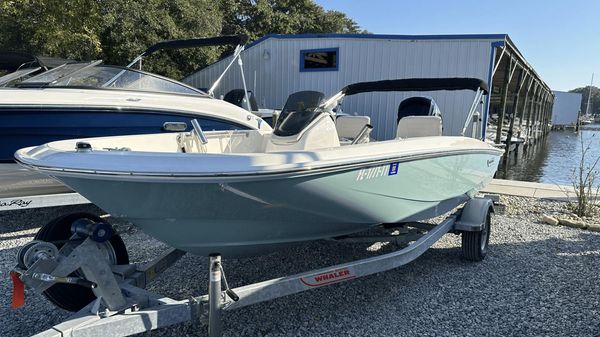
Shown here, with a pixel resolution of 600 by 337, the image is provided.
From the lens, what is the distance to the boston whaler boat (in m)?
2.05

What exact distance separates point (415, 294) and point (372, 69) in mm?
7011

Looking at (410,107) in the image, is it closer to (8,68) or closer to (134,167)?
(134,167)

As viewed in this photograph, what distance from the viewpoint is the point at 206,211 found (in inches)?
87.9

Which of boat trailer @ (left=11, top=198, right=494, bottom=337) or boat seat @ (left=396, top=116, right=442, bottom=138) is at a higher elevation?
boat seat @ (left=396, top=116, right=442, bottom=138)

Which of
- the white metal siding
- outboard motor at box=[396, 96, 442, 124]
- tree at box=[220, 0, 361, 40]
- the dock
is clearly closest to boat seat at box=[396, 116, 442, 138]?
outboard motor at box=[396, 96, 442, 124]

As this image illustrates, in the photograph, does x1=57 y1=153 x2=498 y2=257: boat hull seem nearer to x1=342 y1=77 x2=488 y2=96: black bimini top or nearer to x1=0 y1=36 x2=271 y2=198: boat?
x1=342 y1=77 x2=488 y2=96: black bimini top

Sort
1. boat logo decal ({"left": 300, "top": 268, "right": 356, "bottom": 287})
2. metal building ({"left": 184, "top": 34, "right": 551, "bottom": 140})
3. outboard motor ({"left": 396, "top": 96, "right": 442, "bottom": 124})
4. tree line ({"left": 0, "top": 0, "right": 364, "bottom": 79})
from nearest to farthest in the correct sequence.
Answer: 1. boat logo decal ({"left": 300, "top": 268, "right": 356, "bottom": 287})
2. outboard motor ({"left": 396, "top": 96, "right": 442, "bottom": 124})
3. metal building ({"left": 184, "top": 34, "right": 551, "bottom": 140})
4. tree line ({"left": 0, "top": 0, "right": 364, "bottom": 79})

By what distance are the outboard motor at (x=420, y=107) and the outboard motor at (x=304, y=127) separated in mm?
1774

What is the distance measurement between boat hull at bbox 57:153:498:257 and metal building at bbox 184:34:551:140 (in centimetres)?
509

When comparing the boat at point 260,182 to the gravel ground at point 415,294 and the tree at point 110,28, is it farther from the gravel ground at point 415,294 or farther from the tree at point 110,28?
the tree at point 110,28

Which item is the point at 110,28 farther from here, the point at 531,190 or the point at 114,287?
the point at 114,287

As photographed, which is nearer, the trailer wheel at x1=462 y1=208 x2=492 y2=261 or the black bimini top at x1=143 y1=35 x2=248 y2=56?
the trailer wheel at x1=462 y1=208 x2=492 y2=261

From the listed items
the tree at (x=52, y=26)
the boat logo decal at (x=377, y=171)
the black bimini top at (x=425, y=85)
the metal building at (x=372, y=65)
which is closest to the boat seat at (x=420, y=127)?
the black bimini top at (x=425, y=85)

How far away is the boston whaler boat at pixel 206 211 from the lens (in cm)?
205
